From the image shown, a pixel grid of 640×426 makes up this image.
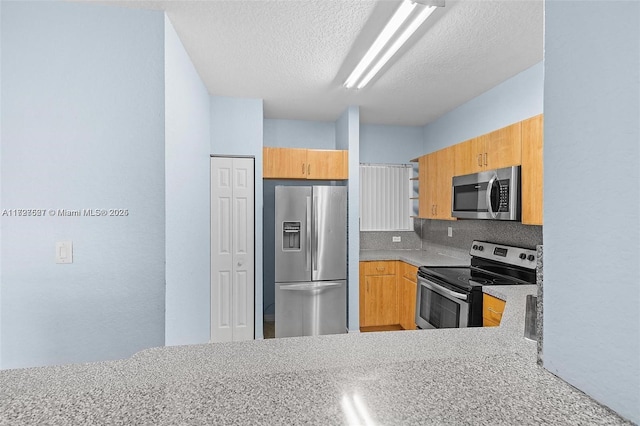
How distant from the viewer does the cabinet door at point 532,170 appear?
227 centimetres

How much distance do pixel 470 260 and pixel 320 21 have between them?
109 inches

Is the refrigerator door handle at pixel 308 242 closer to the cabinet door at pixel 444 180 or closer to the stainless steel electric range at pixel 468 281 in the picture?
the stainless steel electric range at pixel 468 281

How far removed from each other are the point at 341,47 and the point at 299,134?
198cm

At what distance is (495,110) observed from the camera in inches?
122

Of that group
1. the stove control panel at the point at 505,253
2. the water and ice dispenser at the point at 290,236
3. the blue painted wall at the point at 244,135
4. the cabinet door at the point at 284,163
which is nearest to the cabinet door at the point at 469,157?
the stove control panel at the point at 505,253

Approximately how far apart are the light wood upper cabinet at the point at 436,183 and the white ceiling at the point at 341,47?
613mm

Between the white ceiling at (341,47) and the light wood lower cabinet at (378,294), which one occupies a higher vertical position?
the white ceiling at (341,47)

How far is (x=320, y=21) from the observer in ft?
6.75

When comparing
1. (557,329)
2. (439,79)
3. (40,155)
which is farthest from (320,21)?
(557,329)

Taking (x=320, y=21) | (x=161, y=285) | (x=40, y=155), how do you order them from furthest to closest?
1. (x=320, y=21)
2. (x=161, y=285)
3. (x=40, y=155)

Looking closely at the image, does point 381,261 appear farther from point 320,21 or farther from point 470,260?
point 320,21

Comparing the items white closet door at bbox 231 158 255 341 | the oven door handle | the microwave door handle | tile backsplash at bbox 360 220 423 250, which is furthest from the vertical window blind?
the microwave door handle

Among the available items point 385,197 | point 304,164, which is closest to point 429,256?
point 385,197

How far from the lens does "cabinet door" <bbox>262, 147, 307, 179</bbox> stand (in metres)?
3.71
